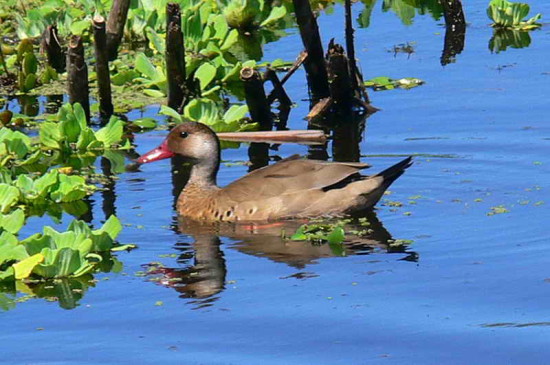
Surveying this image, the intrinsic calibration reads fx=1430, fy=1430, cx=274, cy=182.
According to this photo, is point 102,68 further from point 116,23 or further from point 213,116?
point 116,23

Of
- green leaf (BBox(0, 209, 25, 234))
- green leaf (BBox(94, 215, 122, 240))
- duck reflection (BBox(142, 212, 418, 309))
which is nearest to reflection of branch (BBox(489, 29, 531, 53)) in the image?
duck reflection (BBox(142, 212, 418, 309))

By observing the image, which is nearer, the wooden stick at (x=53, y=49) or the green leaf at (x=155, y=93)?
the green leaf at (x=155, y=93)

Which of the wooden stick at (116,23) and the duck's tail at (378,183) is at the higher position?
the wooden stick at (116,23)

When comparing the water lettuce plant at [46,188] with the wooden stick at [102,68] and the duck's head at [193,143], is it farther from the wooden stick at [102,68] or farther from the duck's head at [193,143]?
the wooden stick at [102,68]

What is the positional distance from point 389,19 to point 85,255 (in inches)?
359

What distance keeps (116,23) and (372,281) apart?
669 cm

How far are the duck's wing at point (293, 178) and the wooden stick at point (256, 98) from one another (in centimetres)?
215

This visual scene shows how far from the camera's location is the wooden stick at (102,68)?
1266cm

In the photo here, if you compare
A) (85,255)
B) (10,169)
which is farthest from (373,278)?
(10,169)

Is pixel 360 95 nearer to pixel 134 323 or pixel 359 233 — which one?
pixel 359 233

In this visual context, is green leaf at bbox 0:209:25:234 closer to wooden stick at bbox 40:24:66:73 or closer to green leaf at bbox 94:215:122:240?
green leaf at bbox 94:215:122:240

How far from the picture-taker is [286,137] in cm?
1241

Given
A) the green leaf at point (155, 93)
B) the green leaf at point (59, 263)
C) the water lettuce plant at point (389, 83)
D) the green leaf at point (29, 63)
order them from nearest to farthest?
the green leaf at point (59, 263), the green leaf at point (155, 93), the water lettuce plant at point (389, 83), the green leaf at point (29, 63)

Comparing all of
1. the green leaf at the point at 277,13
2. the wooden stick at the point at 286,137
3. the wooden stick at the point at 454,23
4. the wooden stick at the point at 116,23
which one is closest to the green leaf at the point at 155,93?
the wooden stick at the point at 116,23
